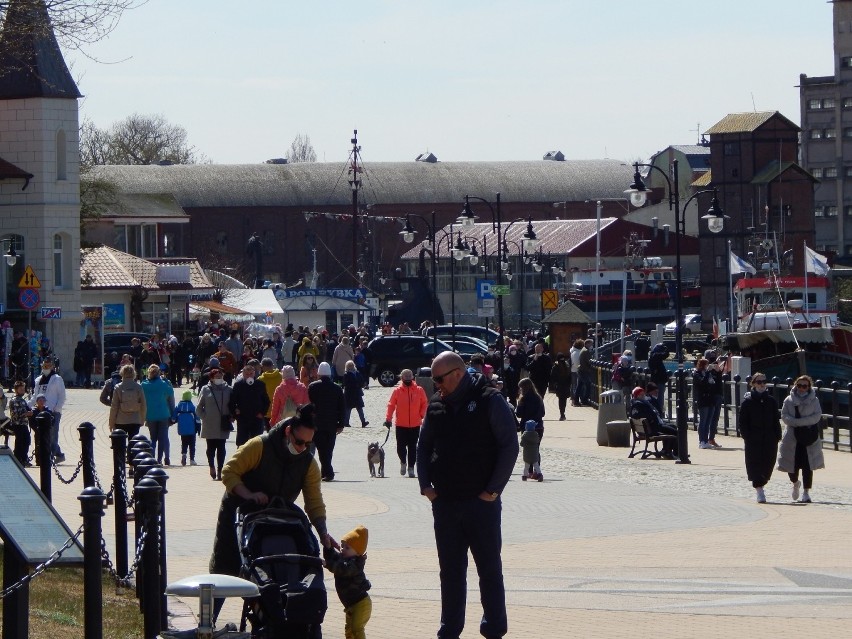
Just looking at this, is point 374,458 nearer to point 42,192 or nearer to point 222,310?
point 42,192

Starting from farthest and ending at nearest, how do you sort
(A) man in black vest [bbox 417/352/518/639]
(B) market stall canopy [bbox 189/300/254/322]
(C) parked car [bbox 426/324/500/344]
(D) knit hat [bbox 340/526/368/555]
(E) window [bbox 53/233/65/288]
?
1. (B) market stall canopy [bbox 189/300/254/322]
2. (C) parked car [bbox 426/324/500/344]
3. (E) window [bbox 53/233/65/288]
4. (A) man in black vest [bbox 417/352/518/639]
5. (D) knit hat [bbox 340/526/368/555]

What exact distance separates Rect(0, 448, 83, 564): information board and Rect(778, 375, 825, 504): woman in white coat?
12456mm

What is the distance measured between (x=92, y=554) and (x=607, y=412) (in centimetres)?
2300

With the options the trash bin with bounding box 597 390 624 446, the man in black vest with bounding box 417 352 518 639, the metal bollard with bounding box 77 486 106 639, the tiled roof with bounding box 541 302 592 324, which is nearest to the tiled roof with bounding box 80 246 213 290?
the tiled roof with bounding box 541 302 592 324

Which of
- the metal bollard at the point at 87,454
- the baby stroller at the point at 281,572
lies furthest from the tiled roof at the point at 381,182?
the baby stroller at the point at 281,572

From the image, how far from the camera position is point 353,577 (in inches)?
360

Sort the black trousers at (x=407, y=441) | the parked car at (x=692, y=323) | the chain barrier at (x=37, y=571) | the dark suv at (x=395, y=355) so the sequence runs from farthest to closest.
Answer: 1. the parked car at (x=692, y=323)
2. the dark suv at (x=395, y=355)
3. the black trousers at (x=407, y=441)
4. the chain barrier at (x=37, y=571)

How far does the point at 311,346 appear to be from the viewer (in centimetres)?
4278

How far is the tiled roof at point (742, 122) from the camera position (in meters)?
109

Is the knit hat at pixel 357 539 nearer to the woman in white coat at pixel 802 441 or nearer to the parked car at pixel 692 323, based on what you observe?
the woman in white coat at pixel 802 441

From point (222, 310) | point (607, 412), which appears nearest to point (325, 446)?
point (607, 412)

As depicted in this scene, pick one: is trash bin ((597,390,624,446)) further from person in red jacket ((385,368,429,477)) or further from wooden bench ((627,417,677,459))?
person in red jacket ((385,368,429,477))

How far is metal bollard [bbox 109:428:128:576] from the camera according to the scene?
11.9 m

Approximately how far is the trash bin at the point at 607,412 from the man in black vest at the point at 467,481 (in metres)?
20.1
